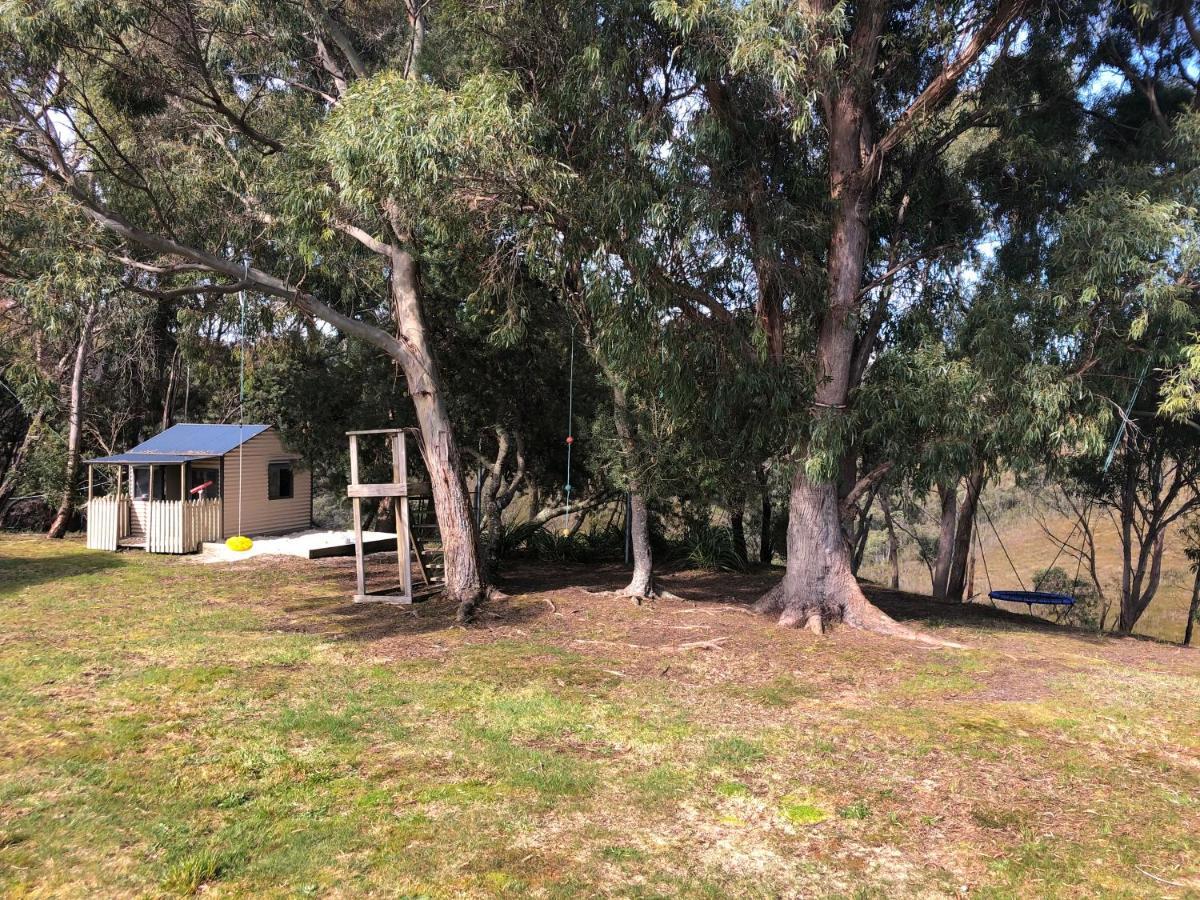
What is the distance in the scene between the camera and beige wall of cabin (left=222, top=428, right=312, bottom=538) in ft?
58.0

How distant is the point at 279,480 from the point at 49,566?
19.9 ft

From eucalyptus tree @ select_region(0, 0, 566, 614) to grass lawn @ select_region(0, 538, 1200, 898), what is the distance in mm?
3695

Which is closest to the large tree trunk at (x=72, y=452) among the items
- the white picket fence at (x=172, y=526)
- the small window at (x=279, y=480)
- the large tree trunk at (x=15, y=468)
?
the large tree trunk at (x=15, y=468)

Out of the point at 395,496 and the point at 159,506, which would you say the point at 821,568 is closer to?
the point at 395,496

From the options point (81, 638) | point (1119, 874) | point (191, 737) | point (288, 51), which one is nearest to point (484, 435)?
point (288, 51)

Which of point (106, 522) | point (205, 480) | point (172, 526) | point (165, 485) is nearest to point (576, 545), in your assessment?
point (172, 526)

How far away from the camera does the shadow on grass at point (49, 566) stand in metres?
12.0

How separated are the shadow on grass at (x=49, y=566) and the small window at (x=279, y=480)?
384cm

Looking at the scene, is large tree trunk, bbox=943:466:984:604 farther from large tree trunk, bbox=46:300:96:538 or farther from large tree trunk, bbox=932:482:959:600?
large tree trunk, bbox=46:300:96:538

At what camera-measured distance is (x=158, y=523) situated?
1642 cm

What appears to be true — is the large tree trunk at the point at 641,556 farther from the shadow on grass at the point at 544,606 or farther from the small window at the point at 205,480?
the small window at the point at 205,480

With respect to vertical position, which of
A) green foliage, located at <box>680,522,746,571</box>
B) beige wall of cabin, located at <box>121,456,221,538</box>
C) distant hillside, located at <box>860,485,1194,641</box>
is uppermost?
beige wall of cabin, located at <box>121,456,221,538</box>

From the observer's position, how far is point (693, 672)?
24.8 feet

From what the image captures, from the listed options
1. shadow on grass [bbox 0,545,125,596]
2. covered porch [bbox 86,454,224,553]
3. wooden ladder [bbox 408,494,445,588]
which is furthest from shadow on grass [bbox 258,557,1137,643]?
shadow on grass [bbox 0,545,125,596]
